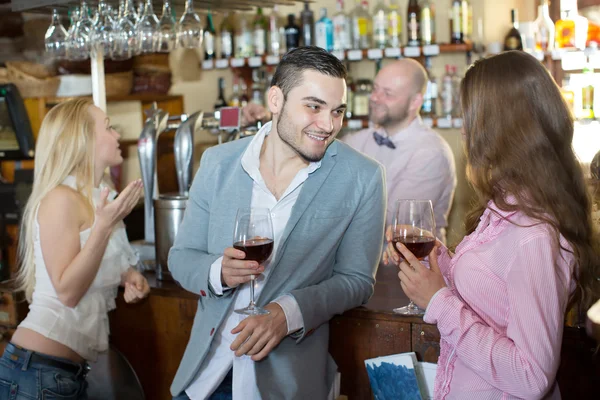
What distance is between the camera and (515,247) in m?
1.46

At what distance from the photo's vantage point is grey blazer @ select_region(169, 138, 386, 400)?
1865mm

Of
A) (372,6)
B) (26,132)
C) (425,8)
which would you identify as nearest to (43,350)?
(26,132)

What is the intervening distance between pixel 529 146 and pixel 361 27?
10.9ft

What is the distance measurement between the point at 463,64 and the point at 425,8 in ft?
1.49

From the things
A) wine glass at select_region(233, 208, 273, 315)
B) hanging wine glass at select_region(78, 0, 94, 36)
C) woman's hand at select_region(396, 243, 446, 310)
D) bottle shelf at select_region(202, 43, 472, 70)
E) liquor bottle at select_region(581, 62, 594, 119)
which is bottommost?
woman's hand at select_region(396, 243, 446, 310)

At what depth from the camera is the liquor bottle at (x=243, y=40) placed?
A: 16.6 feet

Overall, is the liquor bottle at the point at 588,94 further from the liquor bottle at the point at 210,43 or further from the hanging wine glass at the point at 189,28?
the liquor bottle at the point at 210,43

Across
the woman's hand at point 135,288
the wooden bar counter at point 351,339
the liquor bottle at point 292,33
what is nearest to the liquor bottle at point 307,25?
the liquor bottle at point 292,33

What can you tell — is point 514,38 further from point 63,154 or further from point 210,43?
point 63,154

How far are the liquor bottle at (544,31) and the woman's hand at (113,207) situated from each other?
3080 mm

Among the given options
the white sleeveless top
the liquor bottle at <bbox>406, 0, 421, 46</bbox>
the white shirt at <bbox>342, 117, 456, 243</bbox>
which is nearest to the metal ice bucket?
the white sleeveless top

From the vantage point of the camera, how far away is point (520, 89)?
4.96ft

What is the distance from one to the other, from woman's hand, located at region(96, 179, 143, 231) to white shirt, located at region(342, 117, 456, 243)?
1550 mm

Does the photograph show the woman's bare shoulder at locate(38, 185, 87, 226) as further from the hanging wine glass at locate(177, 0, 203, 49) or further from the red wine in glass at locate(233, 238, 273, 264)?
the hanging wine glass at locate(177, 0, 203, 49)
